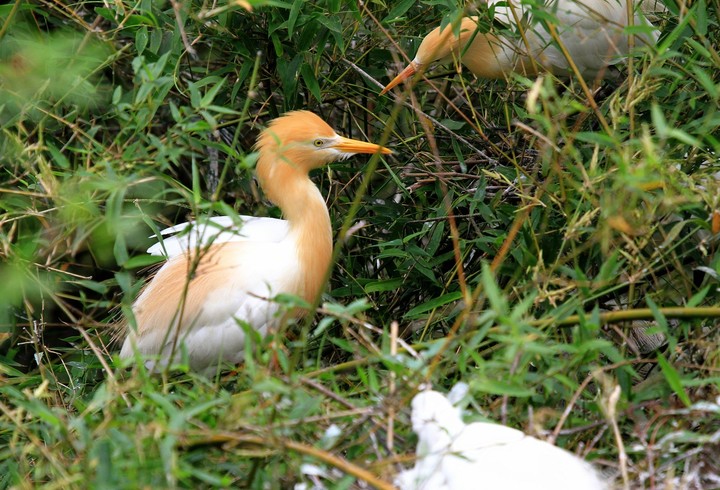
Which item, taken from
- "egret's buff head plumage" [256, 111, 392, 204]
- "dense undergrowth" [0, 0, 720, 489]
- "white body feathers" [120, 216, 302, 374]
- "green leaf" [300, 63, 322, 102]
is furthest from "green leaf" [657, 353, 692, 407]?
"green leaf" [300, 63, 322, 102]

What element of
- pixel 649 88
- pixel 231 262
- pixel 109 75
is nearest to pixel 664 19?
pixel 649 88

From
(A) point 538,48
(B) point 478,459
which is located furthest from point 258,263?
(B) point 478,459

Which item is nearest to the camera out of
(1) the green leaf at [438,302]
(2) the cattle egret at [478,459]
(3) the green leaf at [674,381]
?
(2) the cattle egret at [478,459]

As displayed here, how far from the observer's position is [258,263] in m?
2.42

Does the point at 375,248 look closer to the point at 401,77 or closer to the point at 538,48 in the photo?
the point at 401,77

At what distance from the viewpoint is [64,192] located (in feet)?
5.54

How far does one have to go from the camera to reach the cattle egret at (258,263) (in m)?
2.36

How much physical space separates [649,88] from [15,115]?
1236mm

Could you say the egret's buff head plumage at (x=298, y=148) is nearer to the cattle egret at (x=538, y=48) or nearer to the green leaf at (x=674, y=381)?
the cattle egret at (x=538, y=48)

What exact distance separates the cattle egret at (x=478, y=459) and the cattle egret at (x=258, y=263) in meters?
0.96

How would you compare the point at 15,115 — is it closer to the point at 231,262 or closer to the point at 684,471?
the point at 231,262

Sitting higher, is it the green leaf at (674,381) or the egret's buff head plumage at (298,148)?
the green leaf at (674,381)

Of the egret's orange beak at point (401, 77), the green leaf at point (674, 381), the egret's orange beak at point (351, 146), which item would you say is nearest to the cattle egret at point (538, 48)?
the egret's orange beak at point (401, 77)

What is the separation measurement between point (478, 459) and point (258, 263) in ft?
3.74
